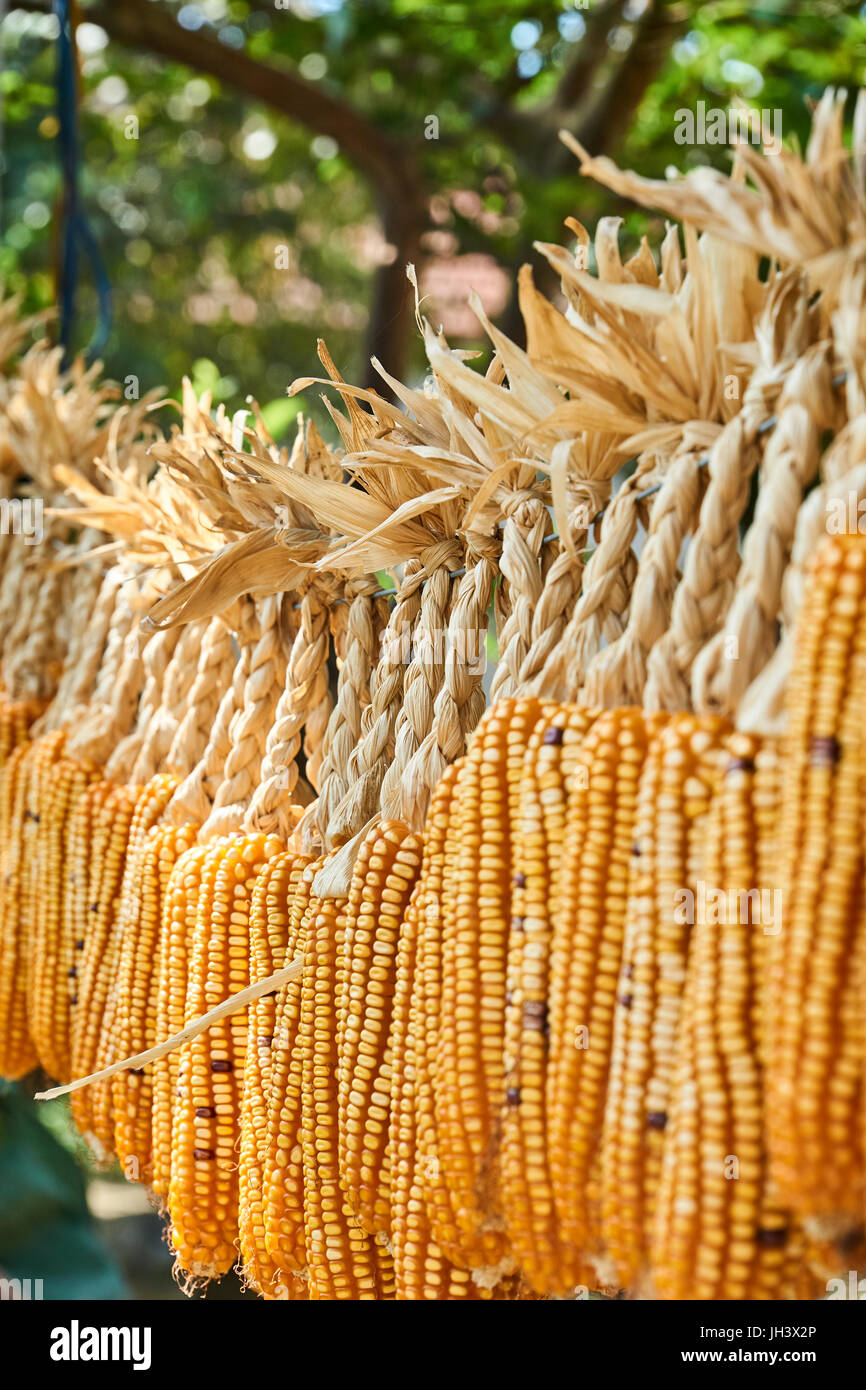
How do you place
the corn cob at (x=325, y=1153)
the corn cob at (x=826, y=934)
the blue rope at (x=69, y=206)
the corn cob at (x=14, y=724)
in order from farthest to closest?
1. the blue rope at (x=69, y=206)
2. the corn cob at (x=14, y=724)
3. the corn cob at (x=325, y=1153)
4. the corn cob at (x=826, y=934)

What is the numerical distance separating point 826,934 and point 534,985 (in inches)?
8.9

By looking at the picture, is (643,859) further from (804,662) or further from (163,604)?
(163,604)

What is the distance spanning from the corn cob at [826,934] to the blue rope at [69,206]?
68.8 inches

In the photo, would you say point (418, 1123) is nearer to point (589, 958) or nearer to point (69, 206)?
point (589, 958)

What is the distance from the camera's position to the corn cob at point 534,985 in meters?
0.75

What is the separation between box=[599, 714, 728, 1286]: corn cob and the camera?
676 millimetres

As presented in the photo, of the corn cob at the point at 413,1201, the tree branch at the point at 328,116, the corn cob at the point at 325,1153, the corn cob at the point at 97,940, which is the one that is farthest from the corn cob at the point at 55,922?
the tree branch at the point at 328,116

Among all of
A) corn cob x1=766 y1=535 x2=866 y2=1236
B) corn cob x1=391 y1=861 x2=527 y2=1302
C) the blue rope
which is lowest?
corn cob x1=391 y1=861 x2=527 y2=1302

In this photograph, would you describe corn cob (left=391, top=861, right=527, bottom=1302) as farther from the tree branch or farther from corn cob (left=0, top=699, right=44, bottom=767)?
the tree branch

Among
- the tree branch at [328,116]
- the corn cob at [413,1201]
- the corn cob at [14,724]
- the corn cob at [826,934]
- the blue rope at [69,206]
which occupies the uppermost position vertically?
the tree branch at [328,116]

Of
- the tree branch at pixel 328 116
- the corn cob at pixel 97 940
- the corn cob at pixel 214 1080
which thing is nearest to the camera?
the corn cob at pixel 214 1080

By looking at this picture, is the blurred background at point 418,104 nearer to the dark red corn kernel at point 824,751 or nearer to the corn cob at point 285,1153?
the corn cob at point 285,1153

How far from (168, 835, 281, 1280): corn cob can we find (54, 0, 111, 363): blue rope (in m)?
1.28

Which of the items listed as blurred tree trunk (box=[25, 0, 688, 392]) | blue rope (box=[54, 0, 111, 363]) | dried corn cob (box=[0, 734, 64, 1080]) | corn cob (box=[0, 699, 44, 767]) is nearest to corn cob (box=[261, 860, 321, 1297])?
dried corn cob (box=[0, 734, 64, 1080])
